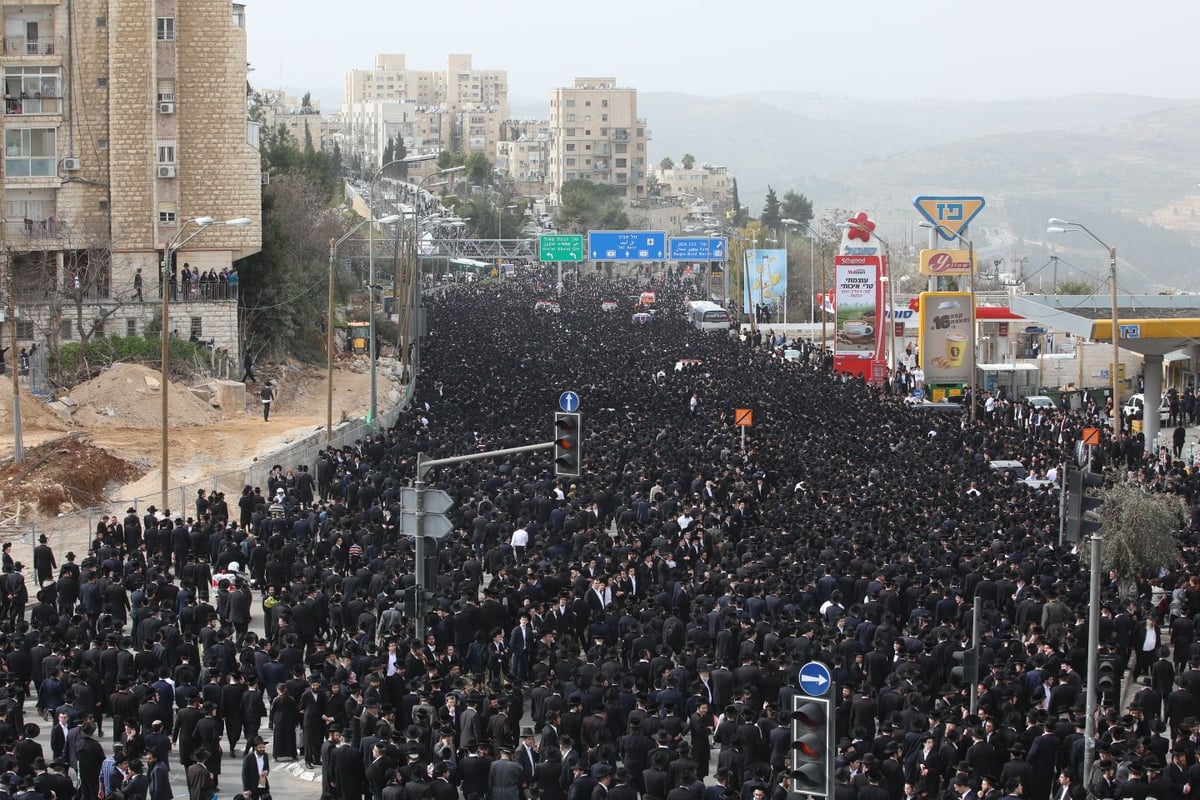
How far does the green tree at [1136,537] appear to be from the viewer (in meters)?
23.6

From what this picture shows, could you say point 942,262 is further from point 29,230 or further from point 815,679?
point 815,679

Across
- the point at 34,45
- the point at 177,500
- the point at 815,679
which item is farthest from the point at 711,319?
the point at 815,679

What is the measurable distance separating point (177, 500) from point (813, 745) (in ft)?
75.3

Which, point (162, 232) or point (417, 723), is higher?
point (162, 232)

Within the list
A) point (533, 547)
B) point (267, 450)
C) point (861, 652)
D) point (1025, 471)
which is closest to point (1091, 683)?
point (861, 652)

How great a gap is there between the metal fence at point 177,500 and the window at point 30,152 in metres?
16.0

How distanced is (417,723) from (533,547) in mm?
8922

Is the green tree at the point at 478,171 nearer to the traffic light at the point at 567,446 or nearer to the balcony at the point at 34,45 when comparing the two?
the balcony at the point at 34,45

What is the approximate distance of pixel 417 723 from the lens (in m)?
15.5

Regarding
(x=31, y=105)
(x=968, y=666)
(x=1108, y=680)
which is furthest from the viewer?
(x=31, y=105)

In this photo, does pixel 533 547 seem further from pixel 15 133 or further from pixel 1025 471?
pixel 15 133

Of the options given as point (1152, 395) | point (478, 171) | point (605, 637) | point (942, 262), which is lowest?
point (605, 637)

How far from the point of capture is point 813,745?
10922 mm

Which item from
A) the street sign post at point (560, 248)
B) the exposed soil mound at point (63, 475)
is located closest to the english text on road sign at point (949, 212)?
the exposed soil mound at point (63, 475)
